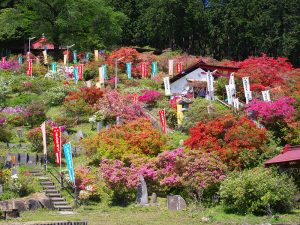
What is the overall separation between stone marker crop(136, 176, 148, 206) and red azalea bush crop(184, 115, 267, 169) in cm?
362

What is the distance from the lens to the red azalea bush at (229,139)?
1156 inches

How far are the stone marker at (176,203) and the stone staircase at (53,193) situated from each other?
4.30 meters

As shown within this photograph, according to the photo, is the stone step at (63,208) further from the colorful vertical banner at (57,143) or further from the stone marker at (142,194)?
the colorful vertical banner at (57,143)

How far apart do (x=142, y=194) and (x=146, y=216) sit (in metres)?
2.70

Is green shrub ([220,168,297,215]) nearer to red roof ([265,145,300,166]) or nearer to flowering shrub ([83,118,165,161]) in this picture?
red roof ([265,145,300,166])

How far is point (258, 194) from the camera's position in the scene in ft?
79.5

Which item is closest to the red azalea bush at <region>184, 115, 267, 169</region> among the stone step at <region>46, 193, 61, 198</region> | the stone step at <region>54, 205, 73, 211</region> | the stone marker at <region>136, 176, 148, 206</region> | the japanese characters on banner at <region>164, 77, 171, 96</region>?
the stone marker at <region>136, 176, 148, 206</region>

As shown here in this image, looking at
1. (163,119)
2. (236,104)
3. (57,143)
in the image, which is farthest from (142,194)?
(236,104)

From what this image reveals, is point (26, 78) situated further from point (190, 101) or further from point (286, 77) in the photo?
point (286, 77)

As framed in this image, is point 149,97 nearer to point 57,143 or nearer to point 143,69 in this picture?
point 143,69

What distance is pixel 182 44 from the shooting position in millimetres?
76750

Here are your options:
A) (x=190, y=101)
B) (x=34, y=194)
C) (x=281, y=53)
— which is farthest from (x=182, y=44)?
(x=34, y=194)

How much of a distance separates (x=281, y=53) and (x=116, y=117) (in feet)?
96.2

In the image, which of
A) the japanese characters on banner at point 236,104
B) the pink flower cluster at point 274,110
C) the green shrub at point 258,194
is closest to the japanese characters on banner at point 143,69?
the japanese characters on banner at point 236,104
